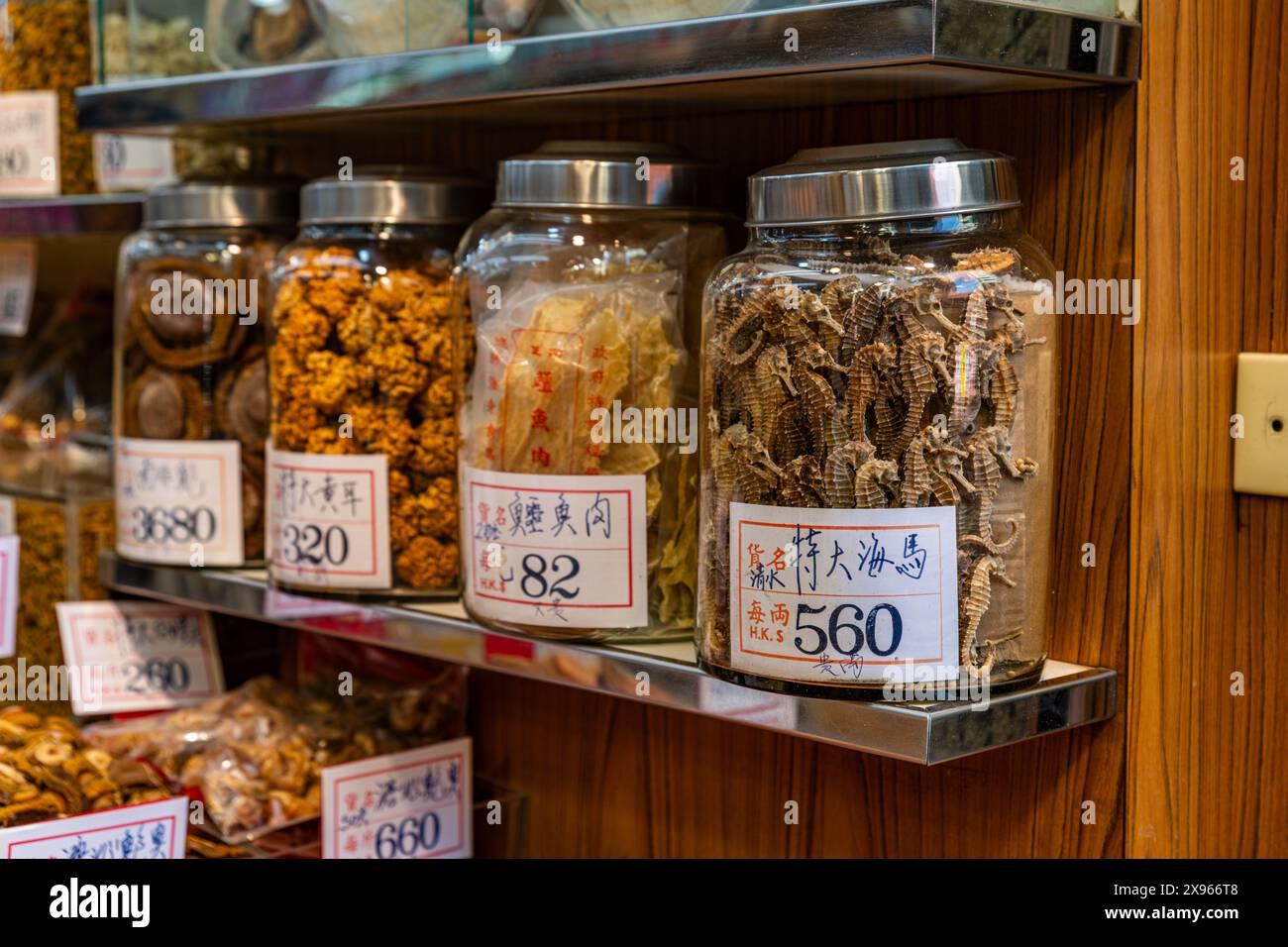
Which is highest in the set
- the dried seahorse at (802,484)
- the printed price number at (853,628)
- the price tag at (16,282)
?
the price tag at (16,282)

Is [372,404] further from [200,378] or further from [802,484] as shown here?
[802,484]

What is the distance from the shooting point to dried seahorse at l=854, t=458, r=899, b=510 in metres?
0.83

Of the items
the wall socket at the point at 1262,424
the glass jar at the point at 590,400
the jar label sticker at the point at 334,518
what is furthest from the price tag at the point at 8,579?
the wall socket at the point at 1262,424

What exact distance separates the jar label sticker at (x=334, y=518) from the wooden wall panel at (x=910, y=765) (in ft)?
0.91

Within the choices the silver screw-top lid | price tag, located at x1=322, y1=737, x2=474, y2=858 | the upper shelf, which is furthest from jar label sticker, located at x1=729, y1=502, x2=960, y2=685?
the silver screw-top lid

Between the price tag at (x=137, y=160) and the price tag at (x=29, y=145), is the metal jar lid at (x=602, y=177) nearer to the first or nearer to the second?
the price tag at (x=137, y=160)

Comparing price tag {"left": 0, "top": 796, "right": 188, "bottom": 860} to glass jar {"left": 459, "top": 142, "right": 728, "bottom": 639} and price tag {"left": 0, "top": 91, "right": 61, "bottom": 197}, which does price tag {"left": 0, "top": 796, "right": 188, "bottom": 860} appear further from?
price tag {"left": 0, "top": 91, "right": 61, "bottom": 197}

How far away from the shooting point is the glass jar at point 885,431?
83cm

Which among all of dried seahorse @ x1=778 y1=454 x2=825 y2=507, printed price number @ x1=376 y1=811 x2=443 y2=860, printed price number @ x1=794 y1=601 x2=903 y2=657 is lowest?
printed price number @ x1=376 y1=811 x2=443 y2=860

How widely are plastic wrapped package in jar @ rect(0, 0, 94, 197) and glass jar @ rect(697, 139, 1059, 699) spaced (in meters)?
1.12
